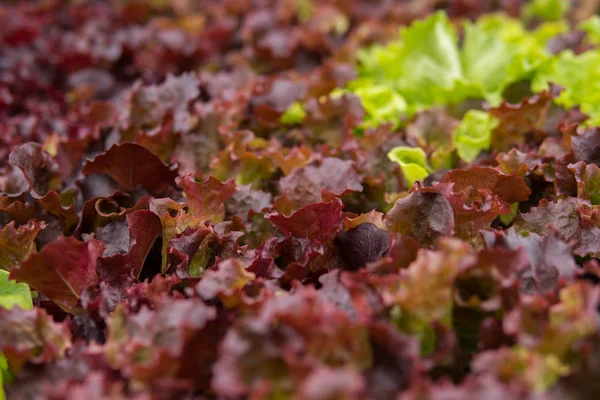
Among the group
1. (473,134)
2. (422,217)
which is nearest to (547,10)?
(473,134)

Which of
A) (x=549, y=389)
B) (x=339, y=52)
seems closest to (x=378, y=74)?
(x=339, y=52)

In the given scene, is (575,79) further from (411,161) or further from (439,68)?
(411,161)

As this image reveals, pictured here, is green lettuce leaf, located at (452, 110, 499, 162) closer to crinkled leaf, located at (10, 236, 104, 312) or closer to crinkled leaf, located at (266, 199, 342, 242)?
crinkled leaf, located at (266, 199, 342, 242)

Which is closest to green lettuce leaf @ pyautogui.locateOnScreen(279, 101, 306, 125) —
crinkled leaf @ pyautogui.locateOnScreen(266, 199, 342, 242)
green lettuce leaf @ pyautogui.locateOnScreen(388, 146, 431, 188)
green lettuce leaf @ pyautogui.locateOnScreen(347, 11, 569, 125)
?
green lettuce leaf @ pyautogui.locateOnScreen(347, 11, 569, 125)

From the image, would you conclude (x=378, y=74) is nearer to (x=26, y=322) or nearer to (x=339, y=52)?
(x=339, y=52)

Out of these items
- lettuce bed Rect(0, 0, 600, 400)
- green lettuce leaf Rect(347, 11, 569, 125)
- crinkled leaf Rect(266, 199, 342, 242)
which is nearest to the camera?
lettuce bed Rect(0, 0, 600, 400)

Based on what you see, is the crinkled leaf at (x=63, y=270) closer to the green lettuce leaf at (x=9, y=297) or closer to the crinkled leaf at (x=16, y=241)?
the green lettuce leaf at (x=9, y=297)

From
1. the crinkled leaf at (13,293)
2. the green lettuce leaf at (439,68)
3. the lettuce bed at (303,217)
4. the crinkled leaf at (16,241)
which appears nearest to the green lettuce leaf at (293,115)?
the lettuce bed at (303,217)

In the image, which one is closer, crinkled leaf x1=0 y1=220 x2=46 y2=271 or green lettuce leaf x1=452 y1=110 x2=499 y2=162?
crinkled leaf x1=0 y1=220 x2=46 y2=271

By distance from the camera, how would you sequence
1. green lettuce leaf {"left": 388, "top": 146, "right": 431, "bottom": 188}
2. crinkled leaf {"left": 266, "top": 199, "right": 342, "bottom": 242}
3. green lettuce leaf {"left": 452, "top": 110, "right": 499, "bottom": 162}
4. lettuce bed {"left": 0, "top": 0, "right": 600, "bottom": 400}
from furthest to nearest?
green lettuce leaf {"left": 452, "top": 110, "right": 499, "bottom": 162} < green lettuce leaf {"left": 388, "top": 146, "right": 431, "bottom": 188} < crinkled leaf {"left": 266, "top": 199, "right": 342, "bottom": 242} < lettuce bed {"left": 0, "top": 0, "right": 600, "bottom": 400}
